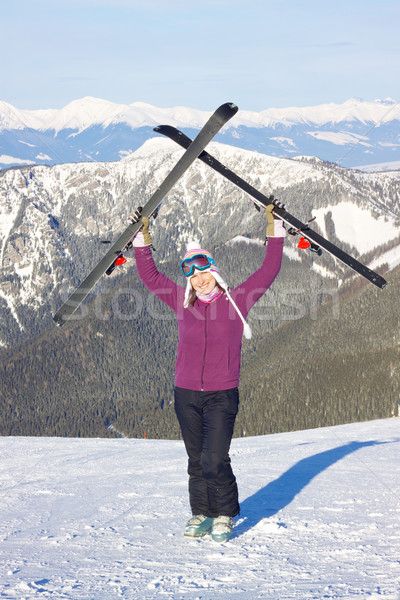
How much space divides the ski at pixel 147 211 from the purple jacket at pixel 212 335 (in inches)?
54.6

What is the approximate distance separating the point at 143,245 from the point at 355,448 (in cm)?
730

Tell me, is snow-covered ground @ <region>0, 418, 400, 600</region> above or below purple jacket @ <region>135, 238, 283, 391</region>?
below

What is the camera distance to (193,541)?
21.3ft

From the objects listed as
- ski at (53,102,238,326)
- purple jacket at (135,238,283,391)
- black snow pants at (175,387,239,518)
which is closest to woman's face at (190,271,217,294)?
purple jacket at (135,238,283,391)

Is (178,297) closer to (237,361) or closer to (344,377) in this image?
(237,361)

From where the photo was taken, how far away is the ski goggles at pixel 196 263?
669 centimetres

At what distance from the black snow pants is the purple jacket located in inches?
5.8

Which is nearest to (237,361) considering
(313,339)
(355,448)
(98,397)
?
(355,448)

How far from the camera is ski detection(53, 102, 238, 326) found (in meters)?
8.05

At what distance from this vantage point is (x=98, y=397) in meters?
191

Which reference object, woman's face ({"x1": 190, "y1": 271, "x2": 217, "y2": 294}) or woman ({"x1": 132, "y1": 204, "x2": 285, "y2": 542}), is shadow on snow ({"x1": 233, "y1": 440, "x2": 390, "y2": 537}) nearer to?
woman ({"x1": 132, "y1": 204, "x2": 285, "y2": 542})

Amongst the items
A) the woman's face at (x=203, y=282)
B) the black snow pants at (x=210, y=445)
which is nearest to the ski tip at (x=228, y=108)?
the woman's face at (x=203, y=282)

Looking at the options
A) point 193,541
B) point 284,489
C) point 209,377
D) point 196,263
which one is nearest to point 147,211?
point 196,263

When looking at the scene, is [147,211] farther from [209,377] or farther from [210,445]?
[210,445]
